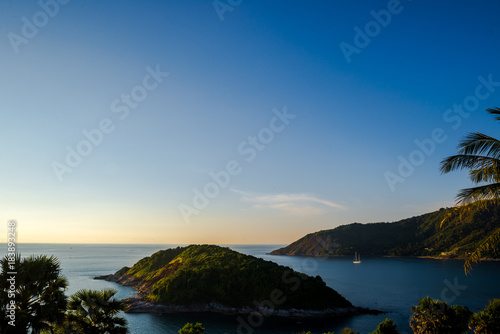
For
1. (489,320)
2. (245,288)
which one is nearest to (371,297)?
(245,288)

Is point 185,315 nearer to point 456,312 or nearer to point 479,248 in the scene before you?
point 456,312

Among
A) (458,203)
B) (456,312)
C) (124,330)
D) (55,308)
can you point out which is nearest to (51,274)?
(55,308)

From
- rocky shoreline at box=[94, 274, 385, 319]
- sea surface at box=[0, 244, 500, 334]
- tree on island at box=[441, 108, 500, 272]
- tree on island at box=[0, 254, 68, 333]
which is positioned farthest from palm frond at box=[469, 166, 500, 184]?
rocky shoreline at box=[94, 274, 385, 319]

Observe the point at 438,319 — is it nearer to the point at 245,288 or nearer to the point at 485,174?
the point at 485,174

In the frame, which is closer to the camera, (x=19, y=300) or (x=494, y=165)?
(x=494, y=165)

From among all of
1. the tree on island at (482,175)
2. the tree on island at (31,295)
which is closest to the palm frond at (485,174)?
the tree on island at (482,175)

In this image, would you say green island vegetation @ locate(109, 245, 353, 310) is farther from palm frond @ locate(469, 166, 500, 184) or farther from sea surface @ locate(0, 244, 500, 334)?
palm frond @ locate(469, 166, 500, 184)

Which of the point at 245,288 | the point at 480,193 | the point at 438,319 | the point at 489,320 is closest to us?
the point at 480,193
